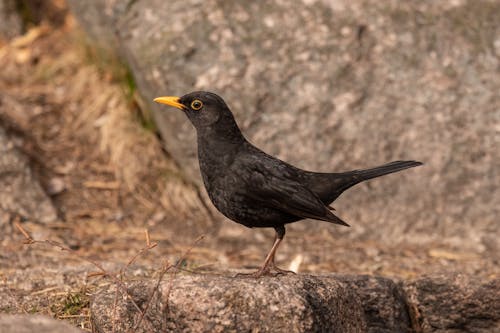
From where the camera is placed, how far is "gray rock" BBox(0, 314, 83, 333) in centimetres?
319

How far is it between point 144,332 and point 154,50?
12.6 ft

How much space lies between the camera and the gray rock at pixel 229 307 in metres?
3.86

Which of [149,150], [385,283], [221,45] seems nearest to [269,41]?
[221,45]

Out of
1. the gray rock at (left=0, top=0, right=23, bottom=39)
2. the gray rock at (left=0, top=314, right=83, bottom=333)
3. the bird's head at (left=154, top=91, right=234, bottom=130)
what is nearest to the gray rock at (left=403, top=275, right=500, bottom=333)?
the bird's head at (left=154, top=91, right=234, bottom=130)

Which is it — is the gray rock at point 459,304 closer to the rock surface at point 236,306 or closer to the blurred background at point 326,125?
the rock surface at point 236,306

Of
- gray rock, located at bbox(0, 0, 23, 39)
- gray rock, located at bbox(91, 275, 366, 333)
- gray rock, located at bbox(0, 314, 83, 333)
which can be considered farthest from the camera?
gray rock, located at bbox(0, 0, 23, 39)

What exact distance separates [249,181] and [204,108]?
23.5 inches

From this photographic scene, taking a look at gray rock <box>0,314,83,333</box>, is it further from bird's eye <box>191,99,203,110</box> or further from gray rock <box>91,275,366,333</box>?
bird's eye <box>191,99,203,110</box>

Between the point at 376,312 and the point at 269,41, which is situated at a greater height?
the point at 269,41

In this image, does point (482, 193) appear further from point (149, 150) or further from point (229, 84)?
point (149, 150)

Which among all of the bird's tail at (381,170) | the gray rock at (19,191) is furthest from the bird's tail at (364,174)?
the gray rock at (19,191)

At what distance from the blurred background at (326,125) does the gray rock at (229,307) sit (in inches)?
107

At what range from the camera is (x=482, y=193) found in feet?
23.5

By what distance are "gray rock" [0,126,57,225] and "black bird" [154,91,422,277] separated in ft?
9.26
